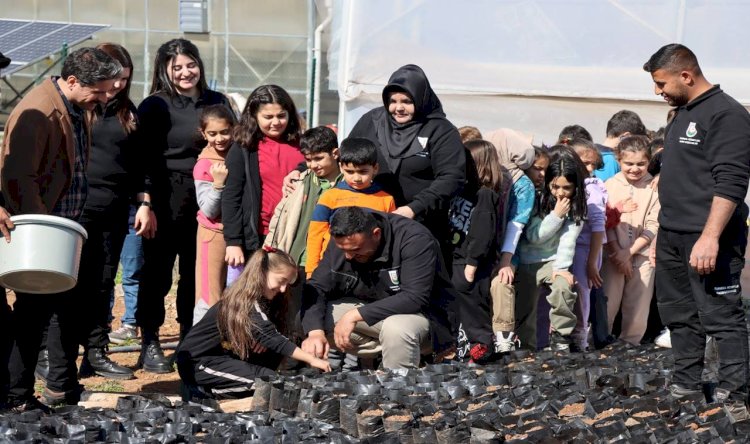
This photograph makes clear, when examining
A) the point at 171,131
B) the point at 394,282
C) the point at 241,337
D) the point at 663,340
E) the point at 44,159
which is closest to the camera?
the point at 44,159

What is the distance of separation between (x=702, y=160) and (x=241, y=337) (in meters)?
2.45

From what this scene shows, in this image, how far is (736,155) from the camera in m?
5.20

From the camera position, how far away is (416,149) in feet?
21.0

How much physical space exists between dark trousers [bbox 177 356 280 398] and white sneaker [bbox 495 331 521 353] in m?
1.77

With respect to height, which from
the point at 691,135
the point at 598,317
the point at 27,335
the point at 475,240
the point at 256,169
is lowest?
the point at 598,317

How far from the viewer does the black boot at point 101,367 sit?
21.0ft

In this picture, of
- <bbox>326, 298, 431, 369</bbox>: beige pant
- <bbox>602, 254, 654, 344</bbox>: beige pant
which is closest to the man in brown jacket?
<bbox>326, 298, 431, 369</bbox>: beige pant

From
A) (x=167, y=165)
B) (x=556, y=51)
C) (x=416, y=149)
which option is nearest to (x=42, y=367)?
(x=167, y=165)

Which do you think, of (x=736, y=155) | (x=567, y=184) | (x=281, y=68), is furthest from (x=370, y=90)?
(x=281, y=68)

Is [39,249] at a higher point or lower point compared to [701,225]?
lower

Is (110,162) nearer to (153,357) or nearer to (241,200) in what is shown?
(241,200)

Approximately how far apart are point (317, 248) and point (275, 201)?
442mm

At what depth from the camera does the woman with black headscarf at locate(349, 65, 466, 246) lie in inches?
251

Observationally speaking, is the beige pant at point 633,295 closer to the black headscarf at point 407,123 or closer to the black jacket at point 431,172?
the black jacket at point 431,172
